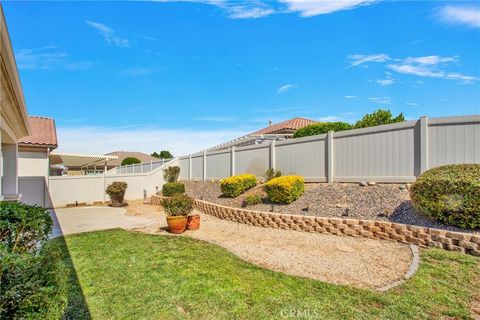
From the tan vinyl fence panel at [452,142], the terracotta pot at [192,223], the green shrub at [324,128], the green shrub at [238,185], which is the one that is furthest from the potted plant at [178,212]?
the green shrub at [324,128]

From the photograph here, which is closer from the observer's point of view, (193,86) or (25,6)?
(25,6)

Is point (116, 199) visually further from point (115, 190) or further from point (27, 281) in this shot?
point (27, 281)

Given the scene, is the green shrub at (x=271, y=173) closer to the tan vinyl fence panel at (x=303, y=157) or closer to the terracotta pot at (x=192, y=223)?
the tan vinyl fence panel at (x=303, y=157)

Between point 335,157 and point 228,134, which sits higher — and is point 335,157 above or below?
below

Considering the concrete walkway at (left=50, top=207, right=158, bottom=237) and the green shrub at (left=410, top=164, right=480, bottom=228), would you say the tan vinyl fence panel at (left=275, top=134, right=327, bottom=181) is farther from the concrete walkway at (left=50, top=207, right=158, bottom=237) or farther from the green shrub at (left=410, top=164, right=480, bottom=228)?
the concrete walkway at (left=50, top=207, right=158, bottom=237)

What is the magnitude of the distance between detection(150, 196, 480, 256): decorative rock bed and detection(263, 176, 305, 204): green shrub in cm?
86

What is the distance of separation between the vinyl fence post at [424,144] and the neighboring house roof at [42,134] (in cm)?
1490

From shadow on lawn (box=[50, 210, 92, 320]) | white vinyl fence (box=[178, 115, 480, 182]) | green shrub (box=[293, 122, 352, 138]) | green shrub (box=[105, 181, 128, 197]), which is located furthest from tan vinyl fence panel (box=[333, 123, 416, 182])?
green shrub (box=[105, 181, 128, 197])

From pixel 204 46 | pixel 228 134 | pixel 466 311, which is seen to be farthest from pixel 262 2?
pixel 228 134

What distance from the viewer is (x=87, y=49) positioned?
33.7 feet

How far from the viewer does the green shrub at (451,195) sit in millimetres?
5234

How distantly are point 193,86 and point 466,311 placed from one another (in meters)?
14.7

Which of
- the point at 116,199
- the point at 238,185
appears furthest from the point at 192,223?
the point at 116,199

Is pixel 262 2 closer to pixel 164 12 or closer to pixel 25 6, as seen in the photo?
pixel 164 12
